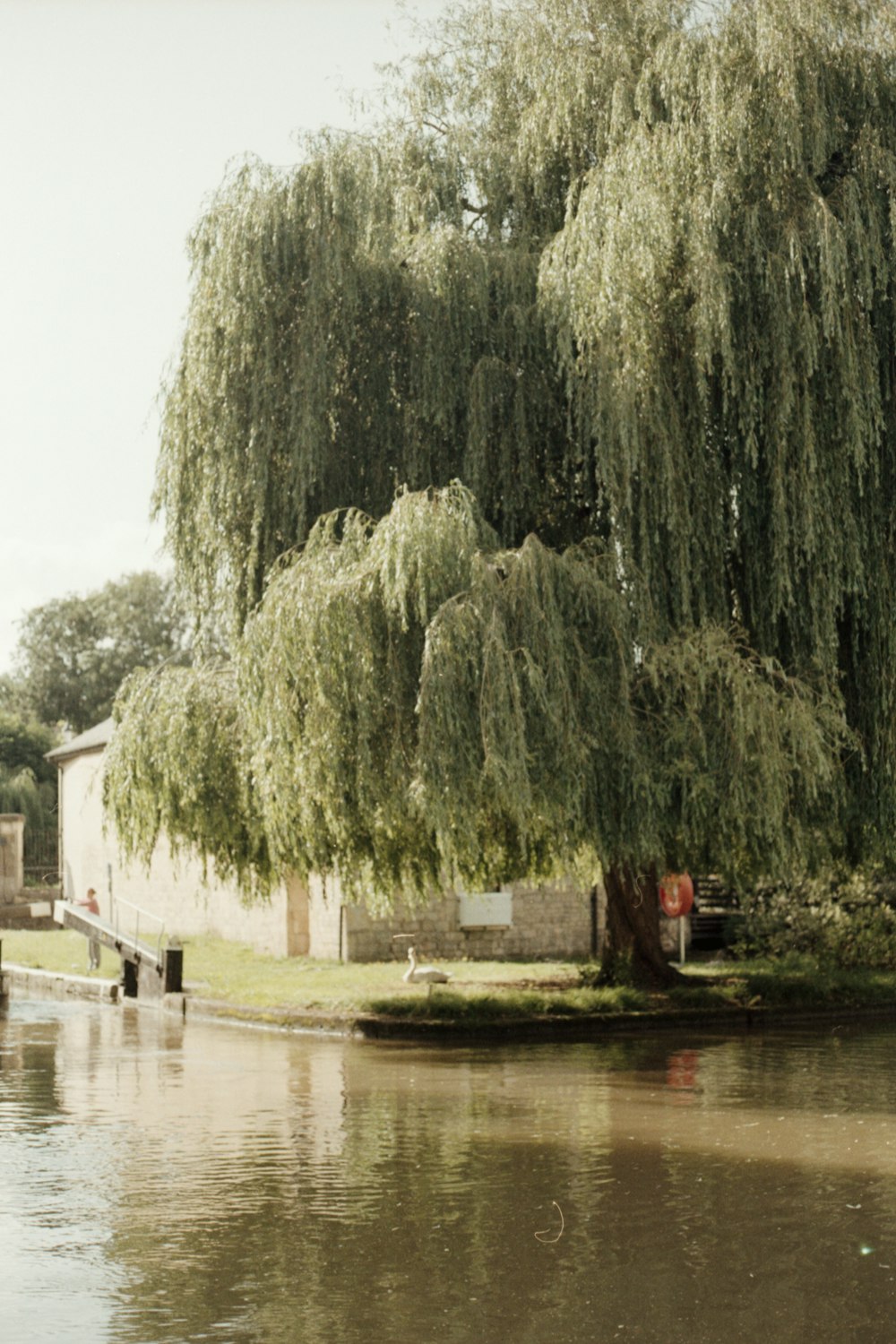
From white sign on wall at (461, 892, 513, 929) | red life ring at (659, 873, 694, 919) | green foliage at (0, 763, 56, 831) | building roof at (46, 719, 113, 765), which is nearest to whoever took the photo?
red life ring at (659, 873, 694, 919)

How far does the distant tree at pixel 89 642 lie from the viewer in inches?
2803

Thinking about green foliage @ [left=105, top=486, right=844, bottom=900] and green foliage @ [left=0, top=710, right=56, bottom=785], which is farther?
green foliage @ [left=0, top=710, right=56, bottom=785]

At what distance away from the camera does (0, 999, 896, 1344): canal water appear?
6.34m

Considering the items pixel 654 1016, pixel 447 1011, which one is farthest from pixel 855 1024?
pixel 447 1011

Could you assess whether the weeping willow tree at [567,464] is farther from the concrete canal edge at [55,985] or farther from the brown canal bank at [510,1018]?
the concrete canal edge at [55,985]

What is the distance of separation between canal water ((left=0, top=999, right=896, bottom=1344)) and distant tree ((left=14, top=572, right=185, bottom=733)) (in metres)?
57.1

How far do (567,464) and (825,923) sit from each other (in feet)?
31.0

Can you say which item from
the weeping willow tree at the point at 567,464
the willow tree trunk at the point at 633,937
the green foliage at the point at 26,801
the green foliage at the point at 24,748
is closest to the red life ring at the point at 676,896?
the willow tree trunk at the point at 633,937

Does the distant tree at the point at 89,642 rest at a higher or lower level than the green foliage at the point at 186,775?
higher

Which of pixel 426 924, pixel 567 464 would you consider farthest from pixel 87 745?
pixel 567 464

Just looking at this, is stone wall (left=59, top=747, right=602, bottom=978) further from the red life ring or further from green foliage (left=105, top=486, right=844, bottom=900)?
green foliage (left=105, top=486, right=844, bottom=900)

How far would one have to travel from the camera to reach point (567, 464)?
17.6 m

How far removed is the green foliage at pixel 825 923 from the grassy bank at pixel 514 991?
67cm

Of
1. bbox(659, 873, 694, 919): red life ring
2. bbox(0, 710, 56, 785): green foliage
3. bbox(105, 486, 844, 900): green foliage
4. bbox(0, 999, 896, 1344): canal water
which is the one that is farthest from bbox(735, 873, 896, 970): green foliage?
bbox(0, 710, 56, 785): green foliage
